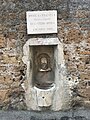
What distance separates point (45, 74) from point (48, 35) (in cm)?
67

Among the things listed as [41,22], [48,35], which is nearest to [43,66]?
[48,35]

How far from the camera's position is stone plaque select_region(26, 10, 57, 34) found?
448 centimetres

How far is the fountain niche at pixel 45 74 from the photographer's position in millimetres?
4543

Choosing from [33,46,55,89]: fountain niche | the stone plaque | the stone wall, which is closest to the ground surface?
the stone wall

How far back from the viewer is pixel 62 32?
4.51 m

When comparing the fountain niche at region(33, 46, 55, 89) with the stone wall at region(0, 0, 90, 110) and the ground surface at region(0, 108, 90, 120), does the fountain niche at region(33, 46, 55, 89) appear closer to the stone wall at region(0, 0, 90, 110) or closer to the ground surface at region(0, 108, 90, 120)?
the stone wall at region(0, 0, 90, 110)

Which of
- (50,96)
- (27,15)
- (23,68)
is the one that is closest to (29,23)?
(27,15)

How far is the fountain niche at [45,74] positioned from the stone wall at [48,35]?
84 mm

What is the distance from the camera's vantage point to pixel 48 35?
4531mm

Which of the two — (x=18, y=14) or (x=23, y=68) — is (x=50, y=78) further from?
(x=18, y=14)

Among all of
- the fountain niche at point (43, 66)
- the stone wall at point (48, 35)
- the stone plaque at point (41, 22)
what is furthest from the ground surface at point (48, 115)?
the stone plaque at point (41, 22)

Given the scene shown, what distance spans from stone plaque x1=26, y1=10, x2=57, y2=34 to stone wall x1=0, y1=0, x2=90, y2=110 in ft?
0.23

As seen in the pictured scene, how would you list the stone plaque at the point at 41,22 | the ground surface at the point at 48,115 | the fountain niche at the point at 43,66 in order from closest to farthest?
the ground surface at the point at 48,115, the stone plaque at the point at 41,22, the fountain niche at the point at 43,66

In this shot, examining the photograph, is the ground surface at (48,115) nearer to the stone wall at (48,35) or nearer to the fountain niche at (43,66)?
the stone wall at (48,35)
